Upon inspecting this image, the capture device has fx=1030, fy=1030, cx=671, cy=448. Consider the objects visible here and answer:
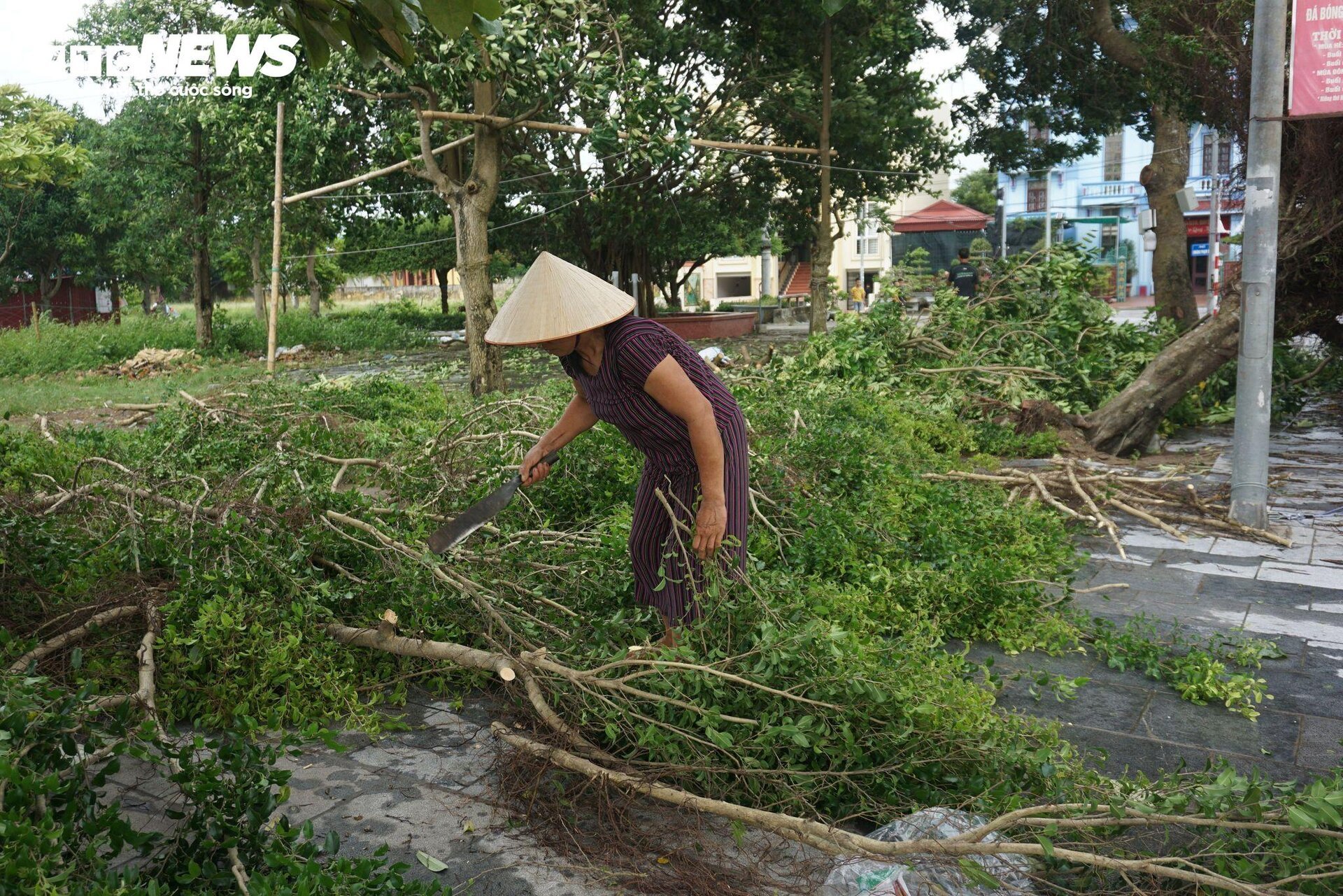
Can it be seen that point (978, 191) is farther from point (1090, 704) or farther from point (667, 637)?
point (667, 637)

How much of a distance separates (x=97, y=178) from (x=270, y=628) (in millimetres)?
24162

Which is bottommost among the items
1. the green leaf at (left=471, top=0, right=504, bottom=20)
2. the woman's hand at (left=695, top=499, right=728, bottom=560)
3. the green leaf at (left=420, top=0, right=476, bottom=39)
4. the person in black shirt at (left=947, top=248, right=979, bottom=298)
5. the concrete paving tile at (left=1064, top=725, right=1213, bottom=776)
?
the concrete paving tile at (left=1064, top=725, right=1213, bottom=776)

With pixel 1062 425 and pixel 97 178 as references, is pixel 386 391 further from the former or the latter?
pixel 97 178

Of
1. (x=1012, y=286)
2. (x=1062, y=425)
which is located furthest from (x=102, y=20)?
(x=1062, y=425)

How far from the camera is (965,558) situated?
16.5ft

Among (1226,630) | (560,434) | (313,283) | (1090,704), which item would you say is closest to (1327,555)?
(1226,630)

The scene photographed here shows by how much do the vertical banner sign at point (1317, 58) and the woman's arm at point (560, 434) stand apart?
5.18 m

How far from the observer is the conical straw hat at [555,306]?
3396 mm

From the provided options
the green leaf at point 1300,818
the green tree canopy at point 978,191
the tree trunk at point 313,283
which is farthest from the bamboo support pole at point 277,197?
the green tree canopy at point 978,191

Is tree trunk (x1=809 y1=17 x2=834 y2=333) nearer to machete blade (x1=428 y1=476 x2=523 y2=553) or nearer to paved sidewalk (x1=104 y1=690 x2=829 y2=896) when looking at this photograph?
machete blade (x1=428 y1=476 x2=523 y2=553)

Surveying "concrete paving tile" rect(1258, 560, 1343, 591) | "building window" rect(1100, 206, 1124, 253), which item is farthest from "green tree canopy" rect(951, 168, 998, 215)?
"concrete paving tile" rect(1258, 560, 1343, 591)

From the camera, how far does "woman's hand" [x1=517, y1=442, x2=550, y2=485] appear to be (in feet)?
13.6

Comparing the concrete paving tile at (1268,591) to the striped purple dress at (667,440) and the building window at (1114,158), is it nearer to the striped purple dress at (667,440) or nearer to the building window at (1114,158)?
the striped purple dress at (667,440)

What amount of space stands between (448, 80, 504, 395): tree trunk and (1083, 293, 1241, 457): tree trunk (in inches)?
258
